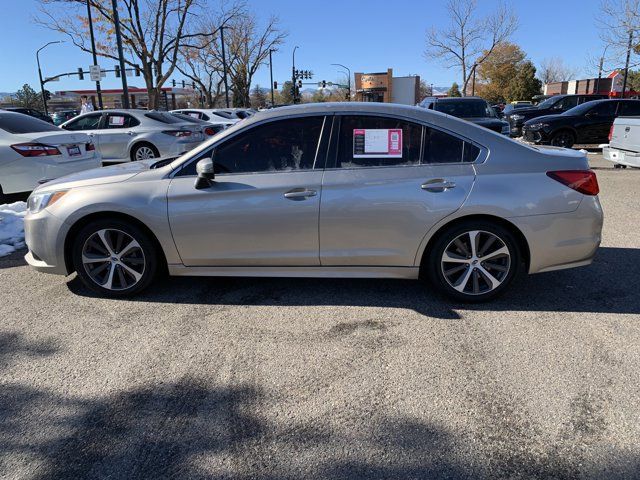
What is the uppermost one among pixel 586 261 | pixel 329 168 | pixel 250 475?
pixel 329 168

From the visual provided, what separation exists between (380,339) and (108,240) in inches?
94.9

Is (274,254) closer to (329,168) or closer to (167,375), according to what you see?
(329,168)

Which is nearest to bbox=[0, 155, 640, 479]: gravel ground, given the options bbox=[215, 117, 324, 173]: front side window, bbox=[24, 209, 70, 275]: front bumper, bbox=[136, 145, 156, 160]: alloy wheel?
bbox=[24, 209, 70, 275]: front bumper

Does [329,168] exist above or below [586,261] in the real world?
above

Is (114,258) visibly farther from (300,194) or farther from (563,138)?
(563,138)

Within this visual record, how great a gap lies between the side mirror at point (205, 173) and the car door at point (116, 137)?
8.51m

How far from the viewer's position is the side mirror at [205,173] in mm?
3738

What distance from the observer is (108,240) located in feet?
13.4

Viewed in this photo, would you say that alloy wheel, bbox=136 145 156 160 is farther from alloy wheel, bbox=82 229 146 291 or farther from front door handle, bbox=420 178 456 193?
front door handle, bbox=420 178 456 193

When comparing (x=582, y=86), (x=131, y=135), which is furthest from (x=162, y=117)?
(x=582, y=86)

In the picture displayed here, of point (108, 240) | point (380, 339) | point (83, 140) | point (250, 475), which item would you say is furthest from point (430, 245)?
point (83, 140)

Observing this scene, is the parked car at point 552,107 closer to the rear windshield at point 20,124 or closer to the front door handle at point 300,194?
the rear windshield at point 20,124

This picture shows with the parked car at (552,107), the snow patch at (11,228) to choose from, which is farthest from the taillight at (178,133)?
the parked car at (552,107)

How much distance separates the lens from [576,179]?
12.4 ft
